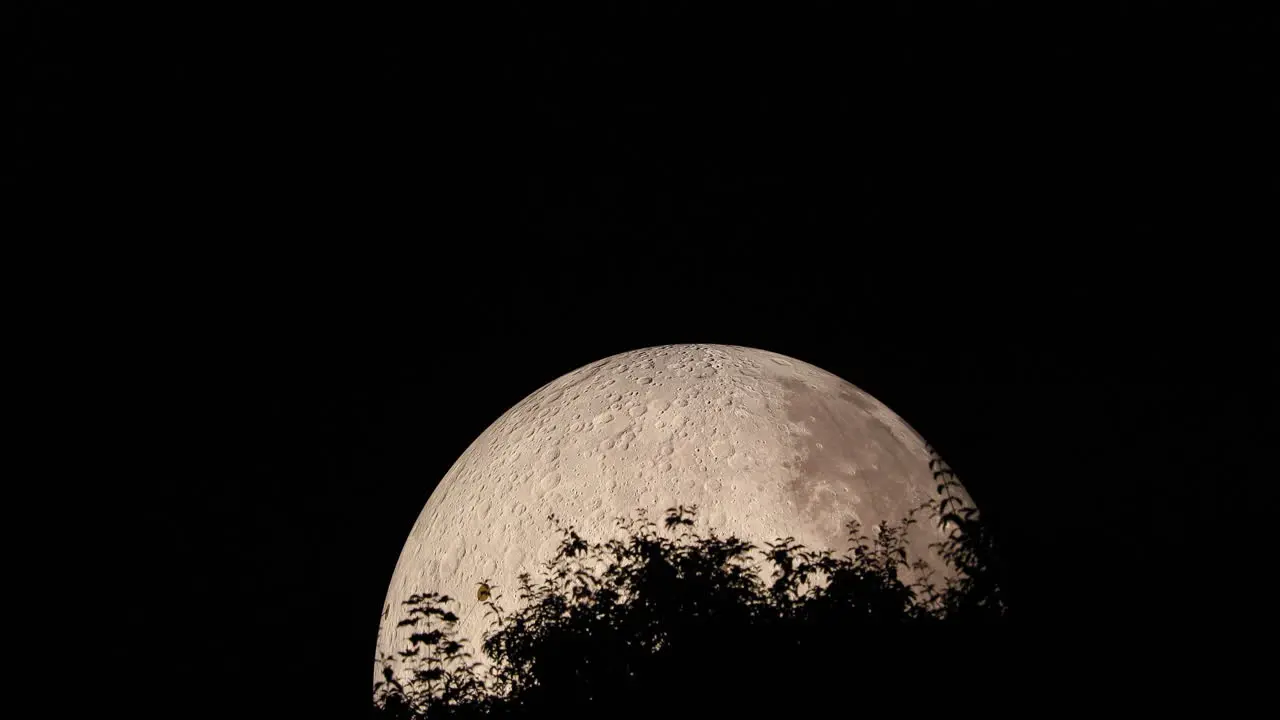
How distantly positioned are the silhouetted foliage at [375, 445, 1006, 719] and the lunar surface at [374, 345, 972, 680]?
0.10 m

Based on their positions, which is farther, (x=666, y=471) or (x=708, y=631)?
(x=666, y=471)

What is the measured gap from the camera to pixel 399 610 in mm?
4961

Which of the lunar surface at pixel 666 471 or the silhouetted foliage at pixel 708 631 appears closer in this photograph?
the silhouetted foliage at pixel 708 631

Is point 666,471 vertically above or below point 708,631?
above

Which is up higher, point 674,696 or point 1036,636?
point 1036,636

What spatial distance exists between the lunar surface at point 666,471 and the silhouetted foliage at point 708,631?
3.8 inches

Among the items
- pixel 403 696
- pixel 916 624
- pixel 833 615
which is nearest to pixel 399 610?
pixel 403 696

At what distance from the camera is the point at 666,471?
4.37m

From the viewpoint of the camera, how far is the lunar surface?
4.29 meters

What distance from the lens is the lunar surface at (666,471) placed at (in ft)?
14.1

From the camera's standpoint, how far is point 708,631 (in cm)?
399

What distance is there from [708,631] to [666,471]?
81 cm

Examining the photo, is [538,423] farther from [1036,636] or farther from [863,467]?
[1036,636]

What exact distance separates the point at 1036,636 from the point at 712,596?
6.64 ft
